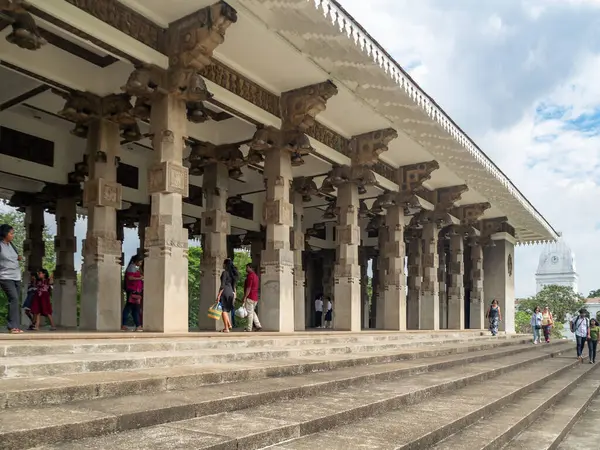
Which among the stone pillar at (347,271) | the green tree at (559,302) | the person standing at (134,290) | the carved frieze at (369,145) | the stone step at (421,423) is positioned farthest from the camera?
the green tree at (559,302)

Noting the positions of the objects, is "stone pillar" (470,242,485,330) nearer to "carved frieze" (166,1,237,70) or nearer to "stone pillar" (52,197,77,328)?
"stone pillar" (52,197,77,328)

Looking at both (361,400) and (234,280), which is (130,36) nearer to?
(234,280)

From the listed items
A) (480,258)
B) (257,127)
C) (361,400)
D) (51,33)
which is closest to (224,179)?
(257,127)

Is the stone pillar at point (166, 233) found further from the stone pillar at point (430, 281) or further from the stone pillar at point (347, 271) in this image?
the stone pillar at point (430, 281)

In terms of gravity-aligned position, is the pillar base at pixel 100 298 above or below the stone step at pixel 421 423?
above

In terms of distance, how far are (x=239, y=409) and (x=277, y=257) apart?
23.3 ft

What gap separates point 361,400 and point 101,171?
22.1 ft

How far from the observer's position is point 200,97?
8.91 metres

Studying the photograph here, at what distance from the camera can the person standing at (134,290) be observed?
10.3 meters

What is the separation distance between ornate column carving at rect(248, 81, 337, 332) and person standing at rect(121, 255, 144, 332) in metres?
2.32

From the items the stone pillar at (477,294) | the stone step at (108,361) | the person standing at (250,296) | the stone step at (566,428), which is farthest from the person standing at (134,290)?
the stone pillar at (477,294)

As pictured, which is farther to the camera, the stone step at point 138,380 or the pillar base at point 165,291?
the pillar base at point 165,291

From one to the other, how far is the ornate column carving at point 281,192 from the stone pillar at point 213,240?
1260mm

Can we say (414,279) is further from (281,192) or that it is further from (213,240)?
(281,192)
